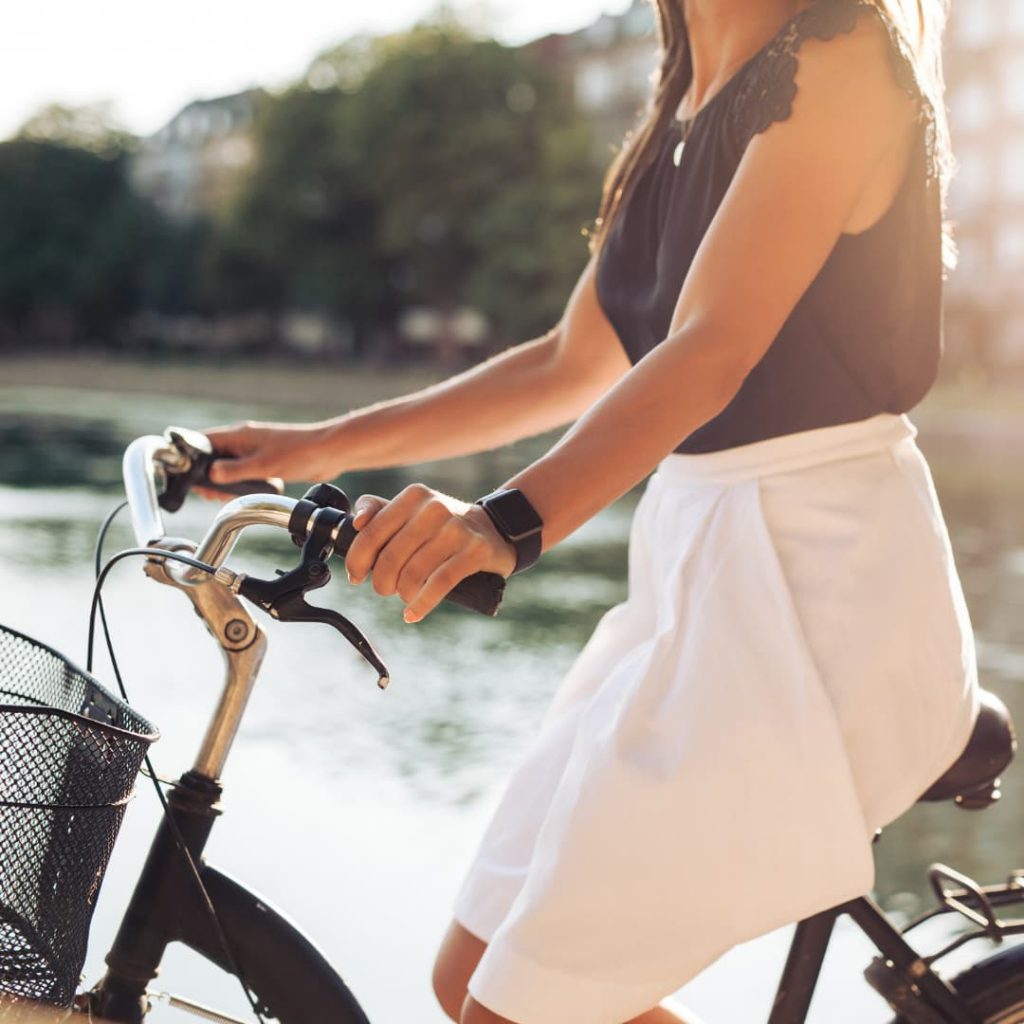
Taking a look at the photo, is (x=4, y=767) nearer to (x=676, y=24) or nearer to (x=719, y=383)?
(x=719, y=383)

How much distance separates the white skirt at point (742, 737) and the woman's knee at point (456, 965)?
0.03 metres

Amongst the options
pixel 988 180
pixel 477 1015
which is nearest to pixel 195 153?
pixel 988 180

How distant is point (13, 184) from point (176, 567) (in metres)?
78.3

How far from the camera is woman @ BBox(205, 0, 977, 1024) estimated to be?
1.65 meters

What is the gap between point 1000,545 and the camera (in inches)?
494

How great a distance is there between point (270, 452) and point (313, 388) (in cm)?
4096

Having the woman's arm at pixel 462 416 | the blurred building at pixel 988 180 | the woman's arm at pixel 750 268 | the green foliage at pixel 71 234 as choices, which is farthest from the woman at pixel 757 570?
the green foliage at pixel 71 234

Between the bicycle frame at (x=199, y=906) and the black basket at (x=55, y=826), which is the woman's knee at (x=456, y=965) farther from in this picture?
the black basket at (x=55, y=826)

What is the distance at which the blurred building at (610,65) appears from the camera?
61.9 metres

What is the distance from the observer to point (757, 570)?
5.79 ft

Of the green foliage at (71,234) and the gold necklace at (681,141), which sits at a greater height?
the green foliage at (71,234)

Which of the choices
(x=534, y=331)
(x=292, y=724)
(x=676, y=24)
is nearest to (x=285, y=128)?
(x=534, y=331)

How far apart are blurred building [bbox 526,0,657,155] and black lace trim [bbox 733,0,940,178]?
5848cm

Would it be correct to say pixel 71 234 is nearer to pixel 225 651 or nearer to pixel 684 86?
pixel 684 86
